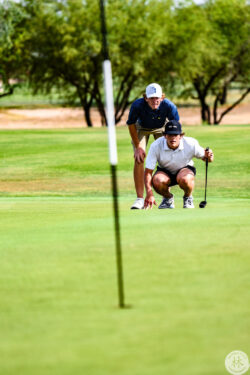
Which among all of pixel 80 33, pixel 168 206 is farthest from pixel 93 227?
pixel 80 33

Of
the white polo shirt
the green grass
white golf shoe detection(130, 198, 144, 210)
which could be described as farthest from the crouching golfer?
the green grass

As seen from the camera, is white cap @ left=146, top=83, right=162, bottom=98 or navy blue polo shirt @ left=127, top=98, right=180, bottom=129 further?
navy blue polo shirt @ left=127, top=98, right=180, bottom=129

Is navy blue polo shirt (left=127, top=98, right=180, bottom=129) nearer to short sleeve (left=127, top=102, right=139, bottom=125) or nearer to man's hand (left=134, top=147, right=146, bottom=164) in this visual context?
short sleeve (left=127, top=102, right=139, bottom=125)

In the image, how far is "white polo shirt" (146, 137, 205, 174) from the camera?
10289mm

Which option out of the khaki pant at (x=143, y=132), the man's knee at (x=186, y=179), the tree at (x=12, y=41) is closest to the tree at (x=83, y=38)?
the tree at (x=12, y=41)

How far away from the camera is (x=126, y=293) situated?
452cm

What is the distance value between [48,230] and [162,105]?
161 inches

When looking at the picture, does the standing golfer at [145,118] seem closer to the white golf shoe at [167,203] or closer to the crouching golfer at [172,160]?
the white golf shoe at [167,203]

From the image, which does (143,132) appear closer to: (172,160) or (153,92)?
(153,92)

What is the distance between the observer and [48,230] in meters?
7.31

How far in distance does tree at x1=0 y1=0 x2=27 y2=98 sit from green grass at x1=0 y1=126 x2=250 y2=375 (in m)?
40.1

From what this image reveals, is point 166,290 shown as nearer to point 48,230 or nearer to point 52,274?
point 52,274

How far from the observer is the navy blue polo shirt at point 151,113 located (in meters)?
10.9

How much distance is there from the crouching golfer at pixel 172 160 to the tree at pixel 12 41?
124ft
